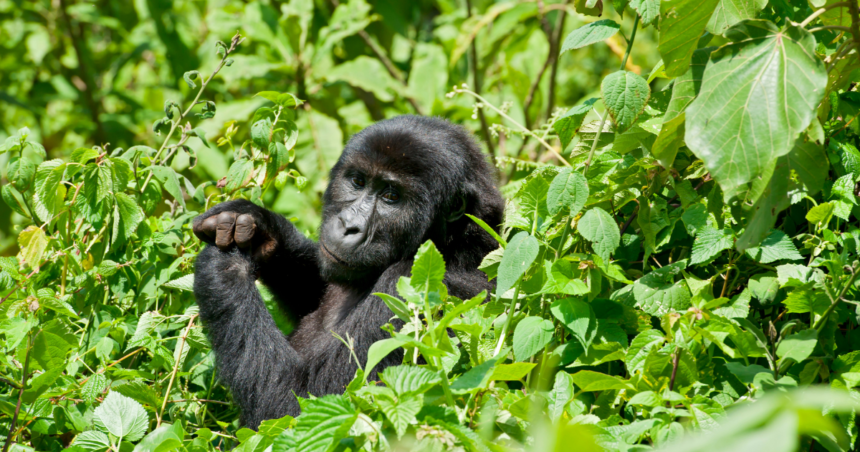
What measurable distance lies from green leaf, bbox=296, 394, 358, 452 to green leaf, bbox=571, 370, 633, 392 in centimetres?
62

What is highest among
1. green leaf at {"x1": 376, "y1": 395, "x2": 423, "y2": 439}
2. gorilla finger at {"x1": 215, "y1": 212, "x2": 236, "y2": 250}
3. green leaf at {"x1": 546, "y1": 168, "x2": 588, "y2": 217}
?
green leaf at {"x1": 546, "y1": 168, "x2": 588, "y2": 217}

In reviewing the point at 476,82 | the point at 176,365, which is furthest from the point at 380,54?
the point at 176,365

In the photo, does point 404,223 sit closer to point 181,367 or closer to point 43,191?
point 181,367

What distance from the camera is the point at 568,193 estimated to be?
1880mm

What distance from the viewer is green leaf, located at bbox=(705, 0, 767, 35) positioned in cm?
181

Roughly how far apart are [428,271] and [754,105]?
2.75ft

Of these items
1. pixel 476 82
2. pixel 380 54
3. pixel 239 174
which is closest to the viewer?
pixel 239 174

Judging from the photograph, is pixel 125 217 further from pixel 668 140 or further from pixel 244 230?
pixel 668 140

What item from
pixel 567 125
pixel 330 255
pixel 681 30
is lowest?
pixel 330 255

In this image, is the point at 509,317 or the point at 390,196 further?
the point at 390,196

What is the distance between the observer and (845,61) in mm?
2000

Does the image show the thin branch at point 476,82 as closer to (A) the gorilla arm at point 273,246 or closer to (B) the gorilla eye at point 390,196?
(A) the gorilla arm at point 273,246

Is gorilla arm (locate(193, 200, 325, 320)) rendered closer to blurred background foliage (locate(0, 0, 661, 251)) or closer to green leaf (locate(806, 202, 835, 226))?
green leaf (locate(806, 202, 835, 226))

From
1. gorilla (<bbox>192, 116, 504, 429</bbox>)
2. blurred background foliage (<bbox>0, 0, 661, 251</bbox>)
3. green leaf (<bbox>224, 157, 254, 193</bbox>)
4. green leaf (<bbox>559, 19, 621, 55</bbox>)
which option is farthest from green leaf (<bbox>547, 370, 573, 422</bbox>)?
blurred background foliage (<bbox>0, 0, 661, 251</bbox>)
